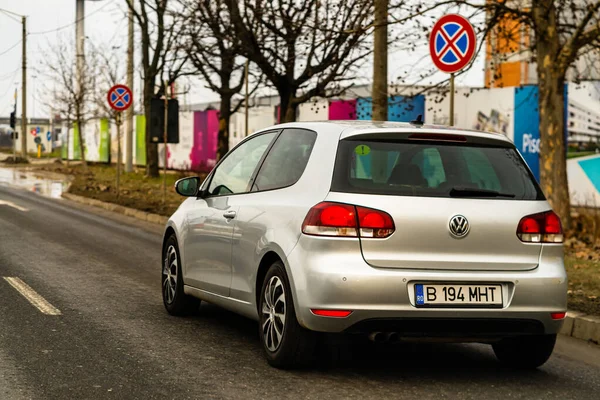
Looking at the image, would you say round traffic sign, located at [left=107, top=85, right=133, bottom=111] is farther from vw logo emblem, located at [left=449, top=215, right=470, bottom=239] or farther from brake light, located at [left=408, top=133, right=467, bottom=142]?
vw logo emblem, located at [left=449, top=215, right=470, bottom=239]

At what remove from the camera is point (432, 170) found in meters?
6.25

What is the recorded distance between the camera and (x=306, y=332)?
20.1 ft

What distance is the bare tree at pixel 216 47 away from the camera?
69.8 ft

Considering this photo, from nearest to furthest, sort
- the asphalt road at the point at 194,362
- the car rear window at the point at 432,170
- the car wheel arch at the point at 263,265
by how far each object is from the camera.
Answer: the asphalt road at the point at 194,362 → the car rear window at the point at 432,170 → the car wheel arch at the point at 263,265

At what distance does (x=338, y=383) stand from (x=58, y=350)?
189cm

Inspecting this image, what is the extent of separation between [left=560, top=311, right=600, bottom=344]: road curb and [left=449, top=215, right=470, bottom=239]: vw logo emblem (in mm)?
2482

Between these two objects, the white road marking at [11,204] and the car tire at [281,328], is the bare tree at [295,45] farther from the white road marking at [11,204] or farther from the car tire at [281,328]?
the car tire at [281,328]

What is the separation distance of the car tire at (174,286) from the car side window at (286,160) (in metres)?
1.55

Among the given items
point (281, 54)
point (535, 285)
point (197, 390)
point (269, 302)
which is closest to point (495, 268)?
point (535, 285)

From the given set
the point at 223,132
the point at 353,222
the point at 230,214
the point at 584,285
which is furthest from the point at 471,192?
the point at 223,132

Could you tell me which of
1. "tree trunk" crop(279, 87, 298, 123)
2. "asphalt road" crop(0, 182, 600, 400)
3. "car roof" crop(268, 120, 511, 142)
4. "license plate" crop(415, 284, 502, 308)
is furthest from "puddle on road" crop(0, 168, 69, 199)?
"license plate" crop(415, 284, 502, 308)

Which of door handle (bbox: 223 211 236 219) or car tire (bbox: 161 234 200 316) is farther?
car tire (bbox: 161 234 200 316)

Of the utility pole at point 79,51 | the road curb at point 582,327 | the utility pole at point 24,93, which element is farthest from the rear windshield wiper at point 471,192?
the utility pole at point 24,93

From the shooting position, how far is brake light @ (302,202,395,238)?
5875 mm
